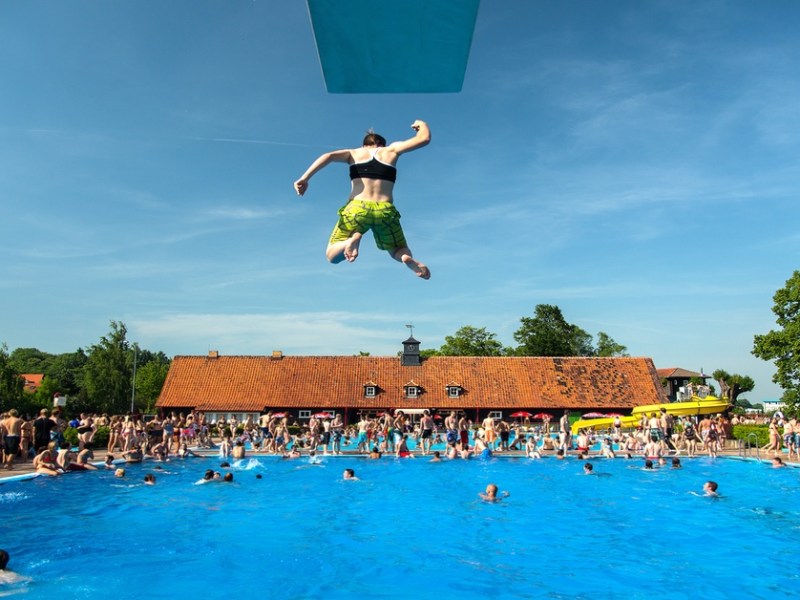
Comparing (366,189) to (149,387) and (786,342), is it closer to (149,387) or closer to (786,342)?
(786,342)

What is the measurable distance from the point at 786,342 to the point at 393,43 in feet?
100

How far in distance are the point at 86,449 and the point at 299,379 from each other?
2637 cm

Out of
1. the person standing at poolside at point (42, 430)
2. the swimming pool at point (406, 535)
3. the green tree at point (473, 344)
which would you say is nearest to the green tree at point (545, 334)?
the green tree at point (473, 344)

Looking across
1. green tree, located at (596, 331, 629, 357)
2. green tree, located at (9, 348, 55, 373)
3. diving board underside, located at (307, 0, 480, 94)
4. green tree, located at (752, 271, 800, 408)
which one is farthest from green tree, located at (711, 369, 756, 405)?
green tree, located at (9, 348, 55, 373)

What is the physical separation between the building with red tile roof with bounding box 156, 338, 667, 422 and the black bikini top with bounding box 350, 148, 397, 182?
37.8 m

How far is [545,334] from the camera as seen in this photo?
67625 millimetres

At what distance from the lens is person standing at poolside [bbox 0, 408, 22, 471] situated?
17.7 metres

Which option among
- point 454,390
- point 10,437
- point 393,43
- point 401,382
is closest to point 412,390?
point 401,382

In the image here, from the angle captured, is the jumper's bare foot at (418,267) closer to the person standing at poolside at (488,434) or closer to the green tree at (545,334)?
the person standing at poolside at (488,434)

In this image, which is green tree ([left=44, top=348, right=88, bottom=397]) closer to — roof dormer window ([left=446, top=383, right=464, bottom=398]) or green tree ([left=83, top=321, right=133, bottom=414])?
green tree ([left=83, top=321, right=133, bottom=414])

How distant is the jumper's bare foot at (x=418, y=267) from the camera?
5996 mm

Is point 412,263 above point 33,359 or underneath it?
underneath

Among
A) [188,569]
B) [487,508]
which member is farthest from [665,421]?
[188,569]

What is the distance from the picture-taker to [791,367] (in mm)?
27453
